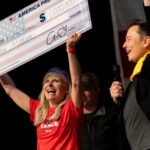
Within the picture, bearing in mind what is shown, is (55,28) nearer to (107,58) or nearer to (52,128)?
(52,128)

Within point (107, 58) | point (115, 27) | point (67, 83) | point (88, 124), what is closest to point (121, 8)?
point (115, 27)

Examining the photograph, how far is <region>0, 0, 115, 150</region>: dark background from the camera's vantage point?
2986 mm

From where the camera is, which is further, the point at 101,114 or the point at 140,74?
the point at 101,114

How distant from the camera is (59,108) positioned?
2162mm

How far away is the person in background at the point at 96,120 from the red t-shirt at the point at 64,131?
244 millimetres

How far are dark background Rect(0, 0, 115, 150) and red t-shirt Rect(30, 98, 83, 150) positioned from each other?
890mm

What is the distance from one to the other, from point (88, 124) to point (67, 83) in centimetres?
35

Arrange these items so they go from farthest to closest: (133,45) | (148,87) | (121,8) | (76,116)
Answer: (121,8)
(76,116)
(133,45)
(148,87)

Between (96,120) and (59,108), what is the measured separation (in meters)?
0.35

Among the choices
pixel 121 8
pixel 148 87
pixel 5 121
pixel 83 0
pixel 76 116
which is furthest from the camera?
pixel 5 121

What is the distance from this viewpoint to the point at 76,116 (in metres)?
2.09

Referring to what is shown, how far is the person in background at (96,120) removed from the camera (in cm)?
227
